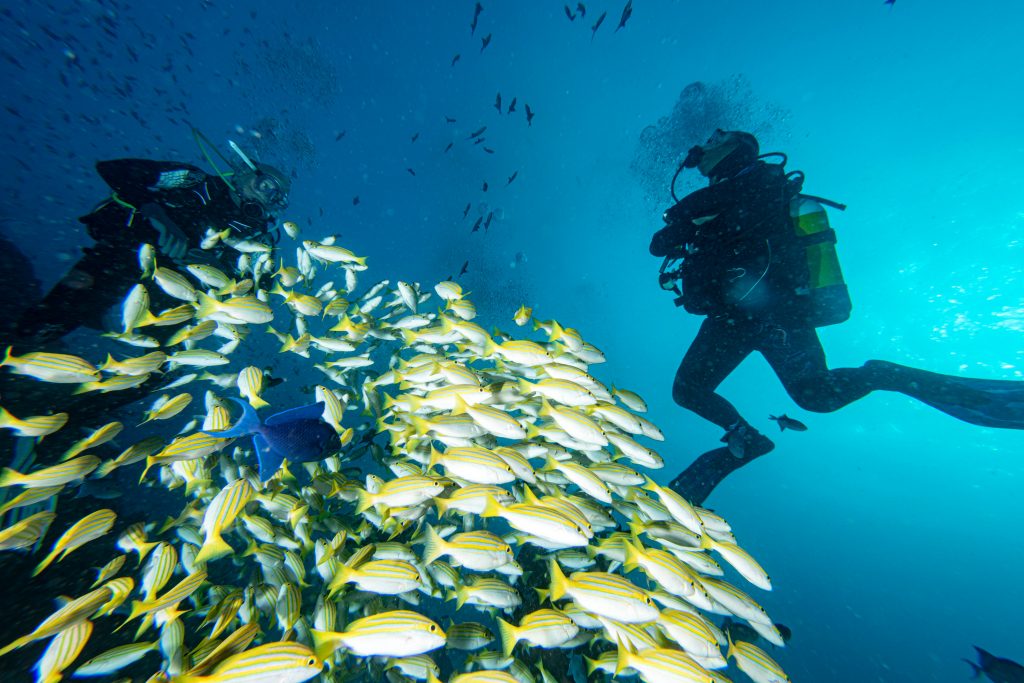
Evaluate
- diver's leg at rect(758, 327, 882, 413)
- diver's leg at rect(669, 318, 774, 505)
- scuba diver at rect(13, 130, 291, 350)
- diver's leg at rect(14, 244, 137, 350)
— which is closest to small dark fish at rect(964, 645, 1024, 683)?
diver's leg at rect(669, 318, 774, 505)

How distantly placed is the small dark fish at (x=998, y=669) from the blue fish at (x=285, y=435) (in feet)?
21.1

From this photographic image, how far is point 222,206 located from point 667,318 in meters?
66.3

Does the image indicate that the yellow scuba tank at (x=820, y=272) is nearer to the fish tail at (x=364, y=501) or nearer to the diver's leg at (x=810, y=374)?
the diver's leg at (x=810, y=374)

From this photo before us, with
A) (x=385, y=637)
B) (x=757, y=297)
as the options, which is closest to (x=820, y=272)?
(x=757, y=297)

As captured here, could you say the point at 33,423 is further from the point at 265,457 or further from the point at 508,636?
the point at 508,636

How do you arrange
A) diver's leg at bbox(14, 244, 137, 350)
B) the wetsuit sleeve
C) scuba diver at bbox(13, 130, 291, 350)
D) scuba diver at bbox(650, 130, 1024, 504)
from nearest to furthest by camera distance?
the wetsuit sleeve, scuba diver at bbox(13, 130, 291, 350), diver's leg at bbox(14, 244, 137, 350), scuba diver at bbox(650, 130, 1024, 504)

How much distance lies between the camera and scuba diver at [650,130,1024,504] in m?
5.51

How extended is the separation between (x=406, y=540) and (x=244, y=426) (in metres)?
2.36

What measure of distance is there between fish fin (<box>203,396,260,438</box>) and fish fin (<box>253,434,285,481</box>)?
0.08 metres

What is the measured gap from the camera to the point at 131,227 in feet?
17.3

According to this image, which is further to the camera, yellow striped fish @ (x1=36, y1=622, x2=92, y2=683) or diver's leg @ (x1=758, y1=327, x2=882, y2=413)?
diver's leg @ (x1=758, y1=327, x2=882, y2=413)

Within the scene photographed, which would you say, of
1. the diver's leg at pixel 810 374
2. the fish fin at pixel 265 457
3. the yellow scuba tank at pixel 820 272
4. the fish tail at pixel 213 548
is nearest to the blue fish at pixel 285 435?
the fish fin at pixel 265 457

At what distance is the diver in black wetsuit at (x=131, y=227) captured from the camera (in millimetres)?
5141

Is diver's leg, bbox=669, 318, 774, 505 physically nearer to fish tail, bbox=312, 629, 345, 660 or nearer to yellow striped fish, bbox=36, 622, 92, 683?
fish tail, bbox=312, 629, 345, 660
